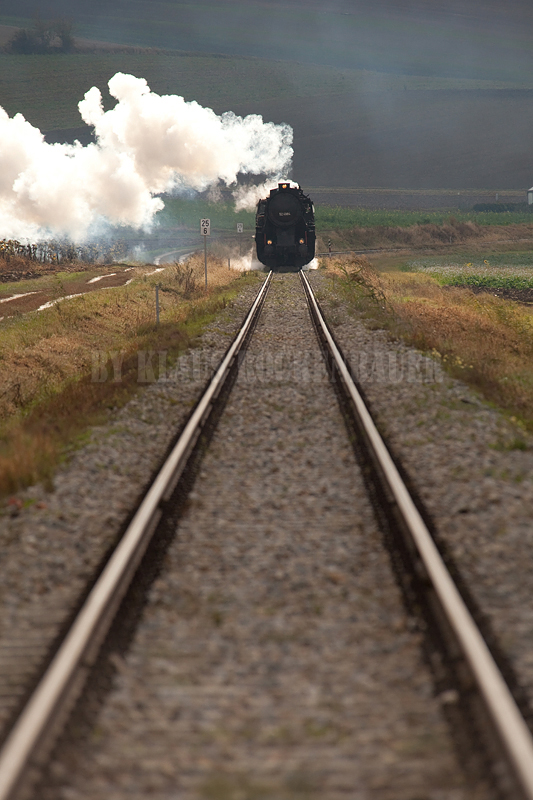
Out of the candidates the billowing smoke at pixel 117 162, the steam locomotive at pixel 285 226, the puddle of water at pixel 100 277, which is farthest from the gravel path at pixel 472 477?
the billowing smoke at pixel 117 162

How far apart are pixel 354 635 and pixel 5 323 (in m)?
17.5

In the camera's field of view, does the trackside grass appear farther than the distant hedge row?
No

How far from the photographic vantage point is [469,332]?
1662 centimetres

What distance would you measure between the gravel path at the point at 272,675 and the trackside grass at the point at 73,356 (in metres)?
2.27

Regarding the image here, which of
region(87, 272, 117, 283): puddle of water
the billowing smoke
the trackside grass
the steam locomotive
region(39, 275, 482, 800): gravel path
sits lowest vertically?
region(39, 275, 482, 800): gravel path

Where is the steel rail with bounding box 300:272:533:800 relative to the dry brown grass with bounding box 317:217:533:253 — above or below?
below

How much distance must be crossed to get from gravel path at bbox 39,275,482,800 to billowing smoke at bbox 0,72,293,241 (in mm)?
39862

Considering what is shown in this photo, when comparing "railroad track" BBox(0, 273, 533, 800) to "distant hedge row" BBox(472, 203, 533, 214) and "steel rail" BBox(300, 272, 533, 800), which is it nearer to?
"steel rail" BBox(300, 272, 533, 800)

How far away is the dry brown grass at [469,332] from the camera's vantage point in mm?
10508

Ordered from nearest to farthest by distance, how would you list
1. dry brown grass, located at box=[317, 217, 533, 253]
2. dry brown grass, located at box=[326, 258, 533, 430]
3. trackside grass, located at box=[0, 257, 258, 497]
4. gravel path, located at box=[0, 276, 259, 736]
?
gravel path, located at box=[0, 276, 259, 736] → trackside grass, located at box=[0, 257, 258, 497] → dry brown grass, located at box=[326, 258, 533, 430] → dry brown grass, located at box=[317, 217, 533, 253]

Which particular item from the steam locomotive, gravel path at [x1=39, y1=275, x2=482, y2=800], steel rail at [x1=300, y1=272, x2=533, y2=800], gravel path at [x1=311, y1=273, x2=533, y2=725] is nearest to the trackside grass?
gravel path at [x1=39, y1=275, x2=482, y2=800]

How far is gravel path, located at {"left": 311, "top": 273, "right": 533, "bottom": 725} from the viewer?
4.20 meters

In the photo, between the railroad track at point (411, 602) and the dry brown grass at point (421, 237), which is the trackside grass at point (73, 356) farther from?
the dry brown grass at point (421, 237)

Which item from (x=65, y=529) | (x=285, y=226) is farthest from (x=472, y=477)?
(x=285, y=226)
